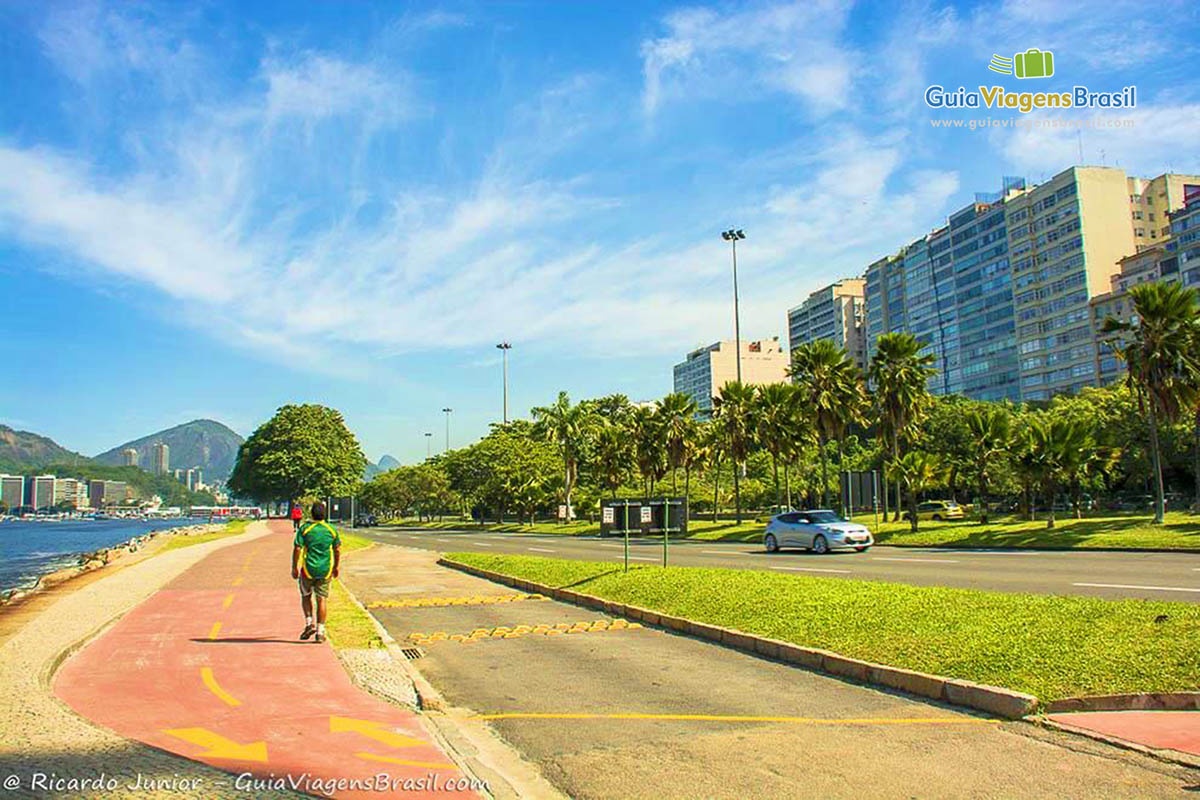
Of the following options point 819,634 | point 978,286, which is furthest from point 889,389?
point 978,286

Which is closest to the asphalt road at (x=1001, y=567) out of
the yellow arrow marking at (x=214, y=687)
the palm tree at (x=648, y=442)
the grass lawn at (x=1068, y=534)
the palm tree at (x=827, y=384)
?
the grass lawn at (x=1068, y=534)

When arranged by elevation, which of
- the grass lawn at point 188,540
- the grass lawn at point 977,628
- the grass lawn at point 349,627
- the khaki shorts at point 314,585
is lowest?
the grass lawn at point 188,540

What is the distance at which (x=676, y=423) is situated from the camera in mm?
54875

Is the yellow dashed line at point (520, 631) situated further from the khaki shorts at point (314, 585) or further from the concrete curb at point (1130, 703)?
the concrete curb at point (1130, 703)

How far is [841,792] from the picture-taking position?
214 inches

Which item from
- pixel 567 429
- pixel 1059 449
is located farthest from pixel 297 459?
pixel 1059 449

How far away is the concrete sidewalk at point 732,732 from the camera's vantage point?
18.3 feet

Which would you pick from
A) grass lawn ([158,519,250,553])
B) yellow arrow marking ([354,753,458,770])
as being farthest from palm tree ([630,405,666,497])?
yellow arrow marking ([354,753,458,770])

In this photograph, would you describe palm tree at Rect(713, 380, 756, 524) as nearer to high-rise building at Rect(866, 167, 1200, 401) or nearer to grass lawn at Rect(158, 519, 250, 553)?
grass lawn at Rect(158, 519, 250, 553)

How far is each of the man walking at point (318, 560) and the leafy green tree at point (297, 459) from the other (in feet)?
269

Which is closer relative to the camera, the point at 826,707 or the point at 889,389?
the point at 826,707

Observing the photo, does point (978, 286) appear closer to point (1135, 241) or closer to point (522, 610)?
point (1135, 241)

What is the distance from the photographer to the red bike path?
577 centimetres

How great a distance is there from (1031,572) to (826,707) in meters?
12.5
